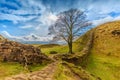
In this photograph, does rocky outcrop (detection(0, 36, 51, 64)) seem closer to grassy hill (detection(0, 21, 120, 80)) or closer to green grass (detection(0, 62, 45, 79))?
green grass (detection(0, 62, 45, 79))

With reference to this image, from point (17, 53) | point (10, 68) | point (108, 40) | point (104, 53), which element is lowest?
point (104, 53)

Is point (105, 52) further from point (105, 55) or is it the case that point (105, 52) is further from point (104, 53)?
point (105, 55)

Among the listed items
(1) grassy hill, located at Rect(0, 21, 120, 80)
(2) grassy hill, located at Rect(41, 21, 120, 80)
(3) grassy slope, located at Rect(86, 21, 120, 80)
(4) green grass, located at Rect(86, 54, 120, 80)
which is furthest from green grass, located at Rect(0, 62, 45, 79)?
(3) grassy slope, located at Rect(86, 21, 120, 80)

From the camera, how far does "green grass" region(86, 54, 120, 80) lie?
53.9 m

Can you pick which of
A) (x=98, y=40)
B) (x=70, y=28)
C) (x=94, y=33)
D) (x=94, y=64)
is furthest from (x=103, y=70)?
(x=94, y=33)

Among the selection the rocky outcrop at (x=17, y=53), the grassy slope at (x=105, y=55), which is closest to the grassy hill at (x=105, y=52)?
the grassy slope at (x=105, y=55)

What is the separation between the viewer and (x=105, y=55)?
71.4 meters

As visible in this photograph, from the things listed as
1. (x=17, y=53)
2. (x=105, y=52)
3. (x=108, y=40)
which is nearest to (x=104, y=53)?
(x=105, y=52)

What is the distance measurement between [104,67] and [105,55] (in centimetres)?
1265

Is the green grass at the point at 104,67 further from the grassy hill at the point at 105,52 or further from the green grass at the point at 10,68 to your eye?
the green grass at the point at 10,68

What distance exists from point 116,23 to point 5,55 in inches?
2753

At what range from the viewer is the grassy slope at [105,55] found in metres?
55.6

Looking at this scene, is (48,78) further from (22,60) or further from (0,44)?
(0,44)

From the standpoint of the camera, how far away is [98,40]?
81.7 meters
